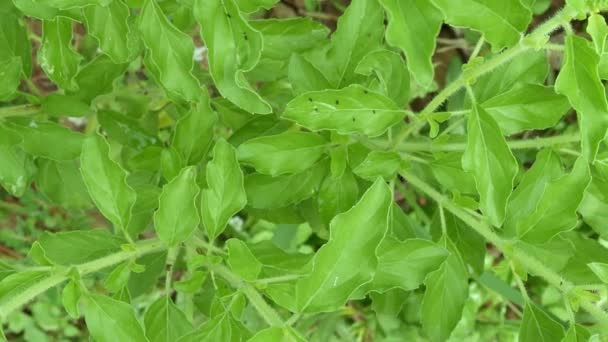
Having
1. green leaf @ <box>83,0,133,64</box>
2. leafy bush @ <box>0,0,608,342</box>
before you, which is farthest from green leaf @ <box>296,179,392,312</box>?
green leaf @ <box>83,0,133,64</box>

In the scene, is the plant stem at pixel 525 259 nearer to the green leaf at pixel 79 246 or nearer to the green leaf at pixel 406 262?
the green leaf at pixel 406 262

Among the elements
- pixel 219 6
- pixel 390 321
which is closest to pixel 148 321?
pixel 219 6

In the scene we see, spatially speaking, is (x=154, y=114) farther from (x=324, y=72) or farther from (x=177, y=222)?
(x=177, y=222)

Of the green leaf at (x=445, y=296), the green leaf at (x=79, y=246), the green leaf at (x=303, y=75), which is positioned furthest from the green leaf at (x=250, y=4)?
the green leaf at (x=445, y=296)

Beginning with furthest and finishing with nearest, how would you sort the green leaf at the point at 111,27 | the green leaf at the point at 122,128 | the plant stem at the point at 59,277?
the green leaf at the point at 122,128
the green leaf at the point at 111,27
the plant stem at the point at 59,277

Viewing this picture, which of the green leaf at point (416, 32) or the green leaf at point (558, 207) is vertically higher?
the green leaf at point (416, 32)

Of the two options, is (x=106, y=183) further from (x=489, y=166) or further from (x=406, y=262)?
(x=489, y=166)
